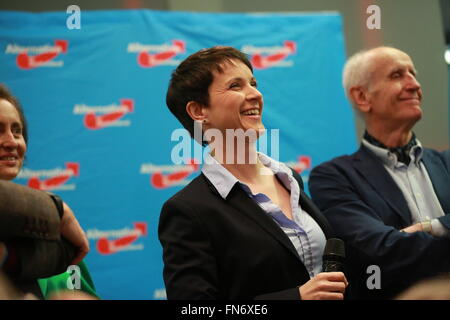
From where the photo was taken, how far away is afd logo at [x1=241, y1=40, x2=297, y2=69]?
139 inches

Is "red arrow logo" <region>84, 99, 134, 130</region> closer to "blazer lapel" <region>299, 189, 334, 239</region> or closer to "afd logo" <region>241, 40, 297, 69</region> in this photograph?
"afd logo" <region>241, 40, 297, 69</region>

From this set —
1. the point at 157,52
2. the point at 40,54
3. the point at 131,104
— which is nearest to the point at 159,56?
the point at 157,52

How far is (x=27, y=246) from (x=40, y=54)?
2.00m

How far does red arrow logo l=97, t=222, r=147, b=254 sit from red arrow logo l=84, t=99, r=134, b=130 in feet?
2.01

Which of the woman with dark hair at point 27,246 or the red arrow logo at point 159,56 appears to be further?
the red arrow logo at point 159,56

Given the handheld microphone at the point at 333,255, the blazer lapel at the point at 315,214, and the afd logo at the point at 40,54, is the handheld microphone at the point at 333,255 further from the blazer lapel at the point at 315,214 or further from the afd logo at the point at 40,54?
the afd logo at the point at 40,54

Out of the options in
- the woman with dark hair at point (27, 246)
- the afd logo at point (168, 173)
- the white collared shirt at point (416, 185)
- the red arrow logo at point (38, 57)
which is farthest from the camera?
the afd logo at point (168, 173)

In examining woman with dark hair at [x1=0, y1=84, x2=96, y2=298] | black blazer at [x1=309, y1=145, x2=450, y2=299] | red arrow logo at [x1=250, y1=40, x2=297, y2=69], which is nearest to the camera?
woman with dark hair at [x1=0, y1=84, x2=96, y2=298]

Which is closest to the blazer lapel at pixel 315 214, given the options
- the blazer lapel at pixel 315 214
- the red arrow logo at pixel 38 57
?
the blazer lapel at pixel 315 214

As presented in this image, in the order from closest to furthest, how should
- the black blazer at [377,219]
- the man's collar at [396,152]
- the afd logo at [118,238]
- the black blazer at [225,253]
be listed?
the black blazer at [225,253]
the black blazer at [377,219]
the man's collar at [396,152]
the afd logo at [118,238]

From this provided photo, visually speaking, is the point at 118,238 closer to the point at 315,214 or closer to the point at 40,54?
the point at 40,54

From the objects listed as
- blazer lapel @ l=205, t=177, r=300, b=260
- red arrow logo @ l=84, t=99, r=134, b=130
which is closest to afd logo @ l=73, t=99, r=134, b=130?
red arrow logo @ l=84, t=99, r=134, b=130

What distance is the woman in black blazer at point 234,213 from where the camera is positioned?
5.37 feet
